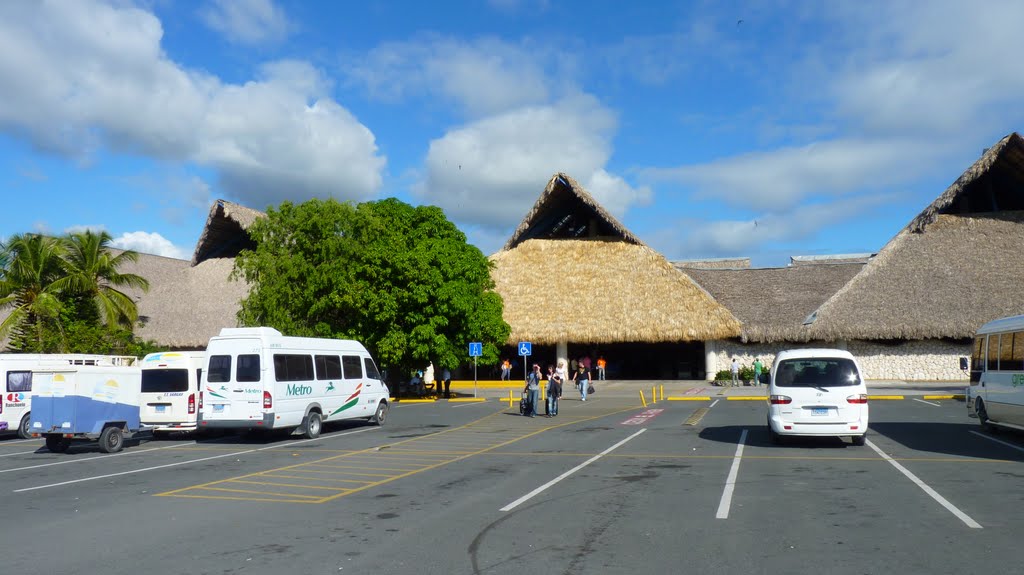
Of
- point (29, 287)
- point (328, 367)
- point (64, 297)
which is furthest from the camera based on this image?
point (64, 297)

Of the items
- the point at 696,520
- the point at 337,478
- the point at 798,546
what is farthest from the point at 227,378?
the point at 798,546

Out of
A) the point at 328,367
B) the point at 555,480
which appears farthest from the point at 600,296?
the point at 555,480

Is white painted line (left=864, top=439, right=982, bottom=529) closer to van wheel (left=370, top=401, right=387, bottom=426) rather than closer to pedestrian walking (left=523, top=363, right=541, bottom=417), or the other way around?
pedestrian walking (left=523, top=363, right=541, bottom=417)

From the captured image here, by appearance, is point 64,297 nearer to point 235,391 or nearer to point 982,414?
point 235,391

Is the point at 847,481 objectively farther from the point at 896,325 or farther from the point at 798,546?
the point at 896,325

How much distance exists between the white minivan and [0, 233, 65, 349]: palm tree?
3121 cm

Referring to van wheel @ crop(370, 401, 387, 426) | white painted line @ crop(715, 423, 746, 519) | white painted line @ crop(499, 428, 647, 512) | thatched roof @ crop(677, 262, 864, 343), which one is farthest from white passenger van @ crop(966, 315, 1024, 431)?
thatched roof @ crop(677, 262, 864, 343)

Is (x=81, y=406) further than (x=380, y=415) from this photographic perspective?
No

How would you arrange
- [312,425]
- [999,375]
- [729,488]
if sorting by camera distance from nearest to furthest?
1. [729,488]
2. [999,375]
3. [312,425]

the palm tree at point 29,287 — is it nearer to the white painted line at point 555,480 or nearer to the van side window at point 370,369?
the van side window at point 370,369

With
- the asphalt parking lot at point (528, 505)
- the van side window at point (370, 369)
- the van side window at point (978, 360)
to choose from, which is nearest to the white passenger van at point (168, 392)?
the asphalt parking lot at point (528, 505)

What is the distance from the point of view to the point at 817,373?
1521 cm

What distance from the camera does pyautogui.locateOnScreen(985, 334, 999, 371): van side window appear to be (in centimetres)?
1697

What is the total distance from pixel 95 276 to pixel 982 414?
36.9 metres
